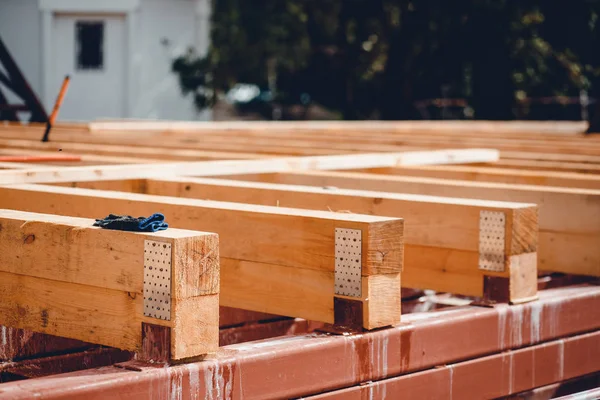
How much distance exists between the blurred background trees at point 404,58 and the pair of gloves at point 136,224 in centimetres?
1853

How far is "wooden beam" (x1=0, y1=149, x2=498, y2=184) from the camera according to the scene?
4.45 m

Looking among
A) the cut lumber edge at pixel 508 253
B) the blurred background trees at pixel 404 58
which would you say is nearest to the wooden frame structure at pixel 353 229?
the cut lumber edge at pixel 508 253

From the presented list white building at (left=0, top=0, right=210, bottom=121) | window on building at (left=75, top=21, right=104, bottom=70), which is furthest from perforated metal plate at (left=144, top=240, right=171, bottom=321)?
window on building at (left=75, top=21, right=104, bottom=70)

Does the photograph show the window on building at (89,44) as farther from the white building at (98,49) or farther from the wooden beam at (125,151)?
the wooden beam at (125,151)

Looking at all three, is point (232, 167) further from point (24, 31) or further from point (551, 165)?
point (24, 31)

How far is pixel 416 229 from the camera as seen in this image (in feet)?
13.1

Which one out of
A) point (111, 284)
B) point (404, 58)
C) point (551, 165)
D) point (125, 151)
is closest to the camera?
point (111, 284)

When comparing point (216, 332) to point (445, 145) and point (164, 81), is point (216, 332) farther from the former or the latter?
point (164, 81)

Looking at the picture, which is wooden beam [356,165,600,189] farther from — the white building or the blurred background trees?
the blurred background trees


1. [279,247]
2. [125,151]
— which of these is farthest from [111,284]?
[125,151]

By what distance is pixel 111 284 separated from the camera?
298cm

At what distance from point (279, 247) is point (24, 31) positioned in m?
18.0

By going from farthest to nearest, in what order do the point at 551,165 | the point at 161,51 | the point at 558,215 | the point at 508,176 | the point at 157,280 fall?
the point at 161,51
the point at 551,165
the point at 508,176
the point at 558,215
the point at 157,280

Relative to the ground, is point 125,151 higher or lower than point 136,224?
higher
